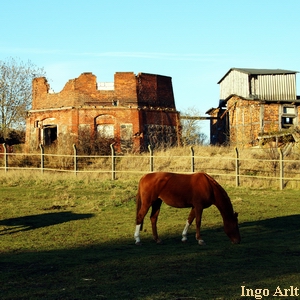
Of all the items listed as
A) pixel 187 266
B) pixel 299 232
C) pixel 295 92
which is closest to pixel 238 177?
pixel 299 232

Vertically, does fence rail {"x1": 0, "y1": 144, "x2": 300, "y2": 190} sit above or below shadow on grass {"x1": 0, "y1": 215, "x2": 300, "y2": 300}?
above

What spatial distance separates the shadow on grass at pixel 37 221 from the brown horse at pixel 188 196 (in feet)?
11.8

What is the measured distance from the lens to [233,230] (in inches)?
429

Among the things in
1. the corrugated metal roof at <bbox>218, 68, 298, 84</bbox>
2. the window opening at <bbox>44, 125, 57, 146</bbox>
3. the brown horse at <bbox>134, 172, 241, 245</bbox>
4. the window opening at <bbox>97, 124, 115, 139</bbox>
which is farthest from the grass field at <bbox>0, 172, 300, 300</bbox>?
the corrugated metal roof at <bbox>218, 68, 298, 84</bbox>

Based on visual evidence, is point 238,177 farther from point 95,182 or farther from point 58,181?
point 58,181

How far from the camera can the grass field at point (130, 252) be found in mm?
7379

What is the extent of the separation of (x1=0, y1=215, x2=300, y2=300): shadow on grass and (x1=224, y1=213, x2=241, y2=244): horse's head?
5.6 inches

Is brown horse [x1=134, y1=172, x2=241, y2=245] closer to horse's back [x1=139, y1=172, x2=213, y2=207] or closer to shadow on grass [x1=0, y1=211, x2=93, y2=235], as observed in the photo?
horse's back [x1=139, y1=172, x2=213, y2=207]

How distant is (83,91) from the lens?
37.7 m

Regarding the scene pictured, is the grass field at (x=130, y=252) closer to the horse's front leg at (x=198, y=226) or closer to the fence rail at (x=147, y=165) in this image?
the horse's front leg at (x=198, y=226)

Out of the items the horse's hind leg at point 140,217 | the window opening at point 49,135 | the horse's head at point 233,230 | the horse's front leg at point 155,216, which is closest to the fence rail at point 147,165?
the window opening at point 49,135

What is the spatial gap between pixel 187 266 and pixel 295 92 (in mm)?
36743

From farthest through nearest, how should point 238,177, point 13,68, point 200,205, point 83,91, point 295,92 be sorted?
point 13,68 → point 295,92 → point 83,91 → point 238,177 → point 200,205

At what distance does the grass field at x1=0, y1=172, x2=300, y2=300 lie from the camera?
7379 mm
